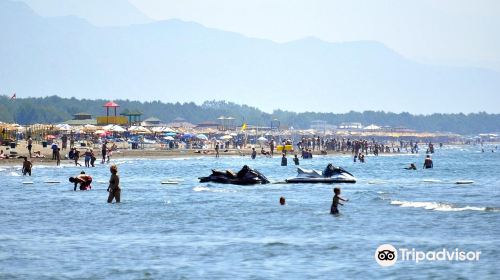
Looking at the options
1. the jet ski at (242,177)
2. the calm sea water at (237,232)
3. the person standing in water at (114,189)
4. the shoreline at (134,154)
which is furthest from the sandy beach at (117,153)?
A: the person standing in water at (114,189)

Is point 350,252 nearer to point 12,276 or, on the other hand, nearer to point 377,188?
point 12,276

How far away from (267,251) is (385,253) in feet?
11.3

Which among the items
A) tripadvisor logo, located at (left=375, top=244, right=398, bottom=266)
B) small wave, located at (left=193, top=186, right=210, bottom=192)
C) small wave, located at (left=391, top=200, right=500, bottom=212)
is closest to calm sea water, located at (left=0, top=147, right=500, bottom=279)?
small wave, located at (left=391, top=200, right=500, bottom=212)

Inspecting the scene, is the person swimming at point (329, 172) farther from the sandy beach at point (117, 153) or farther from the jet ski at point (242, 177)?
the sandy beach at point (117, 153)

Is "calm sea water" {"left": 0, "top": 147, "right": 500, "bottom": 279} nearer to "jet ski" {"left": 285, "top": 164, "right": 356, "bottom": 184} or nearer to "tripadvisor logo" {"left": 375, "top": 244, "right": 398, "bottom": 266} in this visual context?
"tripadvisor logo" {"left": 375, "top": 244, "right": 398, "bottom": 266}

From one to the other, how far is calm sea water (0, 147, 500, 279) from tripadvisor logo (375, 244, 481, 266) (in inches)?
12.4

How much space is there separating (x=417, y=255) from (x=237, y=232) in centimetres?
831

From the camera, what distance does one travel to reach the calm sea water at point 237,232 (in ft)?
87.8

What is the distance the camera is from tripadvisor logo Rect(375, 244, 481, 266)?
2795cm

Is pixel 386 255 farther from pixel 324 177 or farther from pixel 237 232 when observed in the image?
pixel 324 177

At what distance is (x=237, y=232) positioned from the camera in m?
35.4

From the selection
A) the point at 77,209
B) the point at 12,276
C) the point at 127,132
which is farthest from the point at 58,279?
the point at 127,132

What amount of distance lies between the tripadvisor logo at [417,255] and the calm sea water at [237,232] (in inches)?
12.4

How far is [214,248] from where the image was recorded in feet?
101
